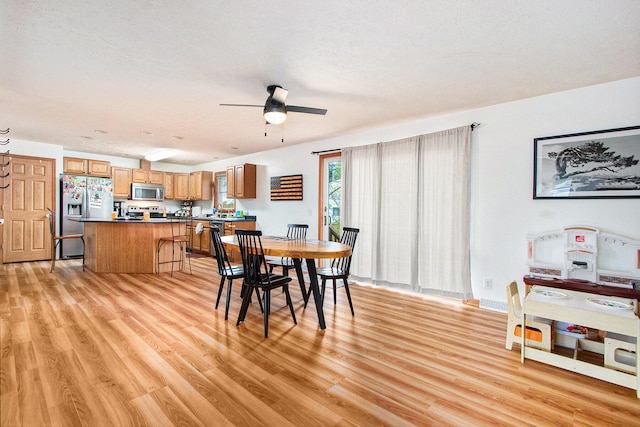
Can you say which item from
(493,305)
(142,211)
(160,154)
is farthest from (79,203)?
(493,305)

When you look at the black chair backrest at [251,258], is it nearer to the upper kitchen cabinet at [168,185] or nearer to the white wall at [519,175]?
the white wall at [519,175]

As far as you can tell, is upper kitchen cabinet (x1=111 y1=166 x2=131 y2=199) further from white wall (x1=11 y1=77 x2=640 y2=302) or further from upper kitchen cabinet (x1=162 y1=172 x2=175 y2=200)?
white wall (x1=11 y1=77 x2=640 y2=302)

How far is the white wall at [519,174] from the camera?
9.47ft

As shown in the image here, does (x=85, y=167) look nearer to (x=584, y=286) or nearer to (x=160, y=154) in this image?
(x=160, y=154)

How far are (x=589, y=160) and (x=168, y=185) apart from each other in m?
8.47

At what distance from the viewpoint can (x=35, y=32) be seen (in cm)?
217

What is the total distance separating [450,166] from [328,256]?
224 cm

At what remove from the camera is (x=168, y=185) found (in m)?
8.09

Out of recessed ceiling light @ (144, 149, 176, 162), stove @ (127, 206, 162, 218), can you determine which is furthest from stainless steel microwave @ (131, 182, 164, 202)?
recessed ceiling light @ (144, 149, 176, 162)

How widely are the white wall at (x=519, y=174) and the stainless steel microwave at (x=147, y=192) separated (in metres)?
6.46

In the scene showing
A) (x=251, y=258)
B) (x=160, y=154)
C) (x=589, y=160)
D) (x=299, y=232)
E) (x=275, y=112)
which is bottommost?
(x=251, y=258)

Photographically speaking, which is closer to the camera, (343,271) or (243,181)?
(343,271)

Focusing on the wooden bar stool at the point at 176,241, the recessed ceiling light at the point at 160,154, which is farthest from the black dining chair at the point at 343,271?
the recessed ceiling light at the point at 160,154

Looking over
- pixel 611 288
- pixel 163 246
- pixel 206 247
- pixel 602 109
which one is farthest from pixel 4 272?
pixel 602 109
